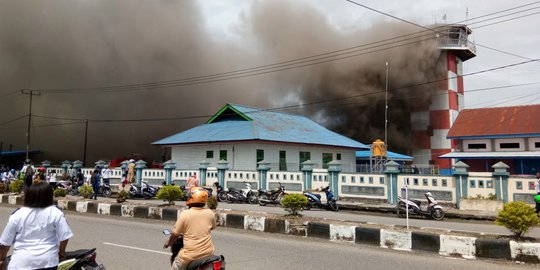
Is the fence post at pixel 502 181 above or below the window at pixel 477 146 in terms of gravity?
below

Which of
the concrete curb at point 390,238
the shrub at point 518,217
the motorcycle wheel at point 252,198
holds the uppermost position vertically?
the shrub at point 518,217

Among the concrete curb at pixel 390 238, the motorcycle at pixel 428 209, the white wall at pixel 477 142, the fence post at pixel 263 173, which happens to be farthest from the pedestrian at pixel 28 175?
the white wall at pixel 477 142

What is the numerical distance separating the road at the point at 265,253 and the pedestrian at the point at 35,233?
249cm

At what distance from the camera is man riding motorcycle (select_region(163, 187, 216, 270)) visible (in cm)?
356

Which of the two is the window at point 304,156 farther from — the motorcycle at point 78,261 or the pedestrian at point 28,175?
the motorcycle at point 78,261

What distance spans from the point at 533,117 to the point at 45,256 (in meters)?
32.6

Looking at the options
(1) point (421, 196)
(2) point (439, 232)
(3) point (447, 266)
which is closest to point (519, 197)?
(1) point (421, 196)

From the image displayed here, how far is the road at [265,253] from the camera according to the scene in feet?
18.8

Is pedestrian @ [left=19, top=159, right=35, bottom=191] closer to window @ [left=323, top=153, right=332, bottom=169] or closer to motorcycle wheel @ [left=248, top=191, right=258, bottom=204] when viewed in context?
motorcycle wheel @ [left=248, top=191, right=258, bottom=204]

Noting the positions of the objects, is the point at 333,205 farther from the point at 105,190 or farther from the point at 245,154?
the point at 105,190

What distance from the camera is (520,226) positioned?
6.32 meters

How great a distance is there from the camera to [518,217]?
6285mm

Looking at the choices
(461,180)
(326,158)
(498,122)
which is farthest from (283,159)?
(498,122)

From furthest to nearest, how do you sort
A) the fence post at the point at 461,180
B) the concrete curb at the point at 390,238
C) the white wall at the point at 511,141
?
the white wall at the point at 511,141
the fence post at the point at 461,180
the concrete curb at the point at 390,238
